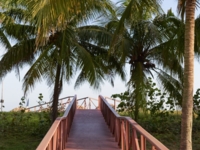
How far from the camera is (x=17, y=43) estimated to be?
15250 mm

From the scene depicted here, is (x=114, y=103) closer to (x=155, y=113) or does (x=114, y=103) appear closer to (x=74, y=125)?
(x=155, y=113)

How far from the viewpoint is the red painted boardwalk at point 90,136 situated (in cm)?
917

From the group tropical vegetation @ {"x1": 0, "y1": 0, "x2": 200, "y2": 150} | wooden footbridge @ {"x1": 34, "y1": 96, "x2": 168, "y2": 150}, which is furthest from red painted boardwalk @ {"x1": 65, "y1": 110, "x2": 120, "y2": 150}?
tropical vegetation @ {"x1": 0, "y1": 0, "x2": 200, "y2": 150}

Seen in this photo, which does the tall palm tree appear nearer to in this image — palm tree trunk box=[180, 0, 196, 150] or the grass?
the grass

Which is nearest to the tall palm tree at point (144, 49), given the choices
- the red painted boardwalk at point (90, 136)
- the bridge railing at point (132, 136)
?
the red painted boardwalk at point (90, 136)

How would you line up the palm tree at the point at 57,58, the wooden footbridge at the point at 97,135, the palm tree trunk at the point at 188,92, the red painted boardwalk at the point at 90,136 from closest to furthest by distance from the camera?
the wooden footbridge at the point at 97,135 → the palm tree trunk at the point at 188,92 → the red painted boardwalk at the point at 90,136 → the palm tree at the point at 57,58

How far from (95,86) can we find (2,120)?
8391 mm

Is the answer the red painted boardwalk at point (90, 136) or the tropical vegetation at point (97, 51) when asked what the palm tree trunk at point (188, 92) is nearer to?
the red painted boardwalk at point (90, 136)

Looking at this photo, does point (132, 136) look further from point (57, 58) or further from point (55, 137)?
point (57, 58)

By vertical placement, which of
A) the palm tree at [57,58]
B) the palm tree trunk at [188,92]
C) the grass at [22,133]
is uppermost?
the palm tree at [57,58]

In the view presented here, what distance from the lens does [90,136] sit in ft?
35.4

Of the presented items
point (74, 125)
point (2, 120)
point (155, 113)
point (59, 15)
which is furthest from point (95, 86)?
point (2, 120)

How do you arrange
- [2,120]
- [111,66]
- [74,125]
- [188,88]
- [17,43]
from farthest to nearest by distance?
1. [2,120]
2. [111,66]
3. [17,43]
4. [74,125]
5. [188,88]

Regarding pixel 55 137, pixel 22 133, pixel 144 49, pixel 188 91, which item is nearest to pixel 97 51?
pixel 144 49
